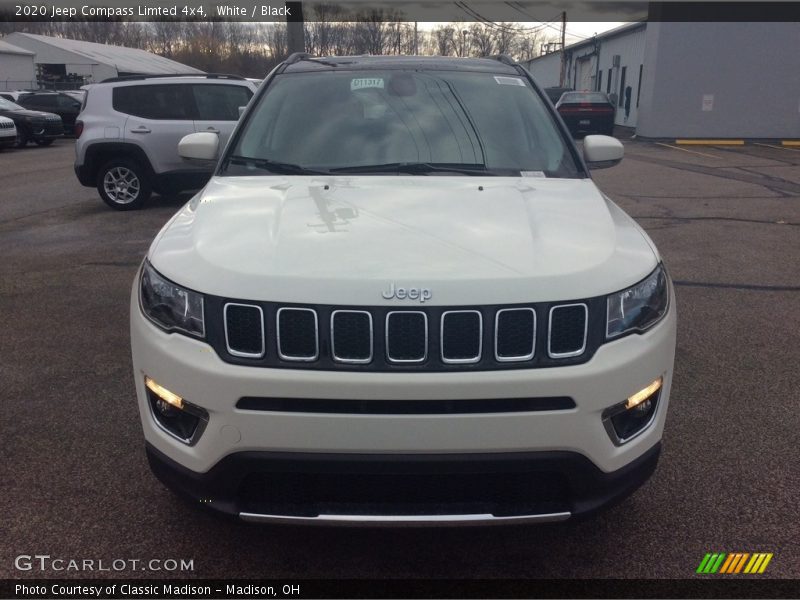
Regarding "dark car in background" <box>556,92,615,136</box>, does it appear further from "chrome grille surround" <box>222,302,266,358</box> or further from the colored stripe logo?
"chrome grille surround" <box>222,302,266,358</box>

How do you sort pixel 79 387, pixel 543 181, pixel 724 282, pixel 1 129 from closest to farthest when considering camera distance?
pixel 543 181 < pixel 79 387 < pixel 724 282 < pixel 1 129

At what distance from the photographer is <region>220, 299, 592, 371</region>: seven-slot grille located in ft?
7.09

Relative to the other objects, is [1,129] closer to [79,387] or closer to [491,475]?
[79,387]

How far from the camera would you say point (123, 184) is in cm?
1039

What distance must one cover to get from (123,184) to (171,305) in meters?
8.79

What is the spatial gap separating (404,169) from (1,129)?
20134 mm

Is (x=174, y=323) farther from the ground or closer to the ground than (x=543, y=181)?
closer to the ground

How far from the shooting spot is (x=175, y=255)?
8.24 ft

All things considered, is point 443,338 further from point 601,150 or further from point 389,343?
point 601,150

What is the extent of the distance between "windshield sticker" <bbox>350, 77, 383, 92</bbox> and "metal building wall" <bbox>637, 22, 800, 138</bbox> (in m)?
22.9

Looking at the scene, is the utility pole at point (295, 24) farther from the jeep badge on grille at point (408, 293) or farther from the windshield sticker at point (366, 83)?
the jeep badge on grille at point (408, 293)

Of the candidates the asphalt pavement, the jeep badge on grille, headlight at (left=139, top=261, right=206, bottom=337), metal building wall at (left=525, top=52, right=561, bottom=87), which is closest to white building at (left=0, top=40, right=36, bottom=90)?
metal building wall at (left=525, top=52, right=561, bottom=87)

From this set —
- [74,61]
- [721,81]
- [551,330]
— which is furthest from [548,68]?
[551,330]

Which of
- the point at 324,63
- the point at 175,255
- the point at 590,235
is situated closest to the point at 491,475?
the point at 590,235
